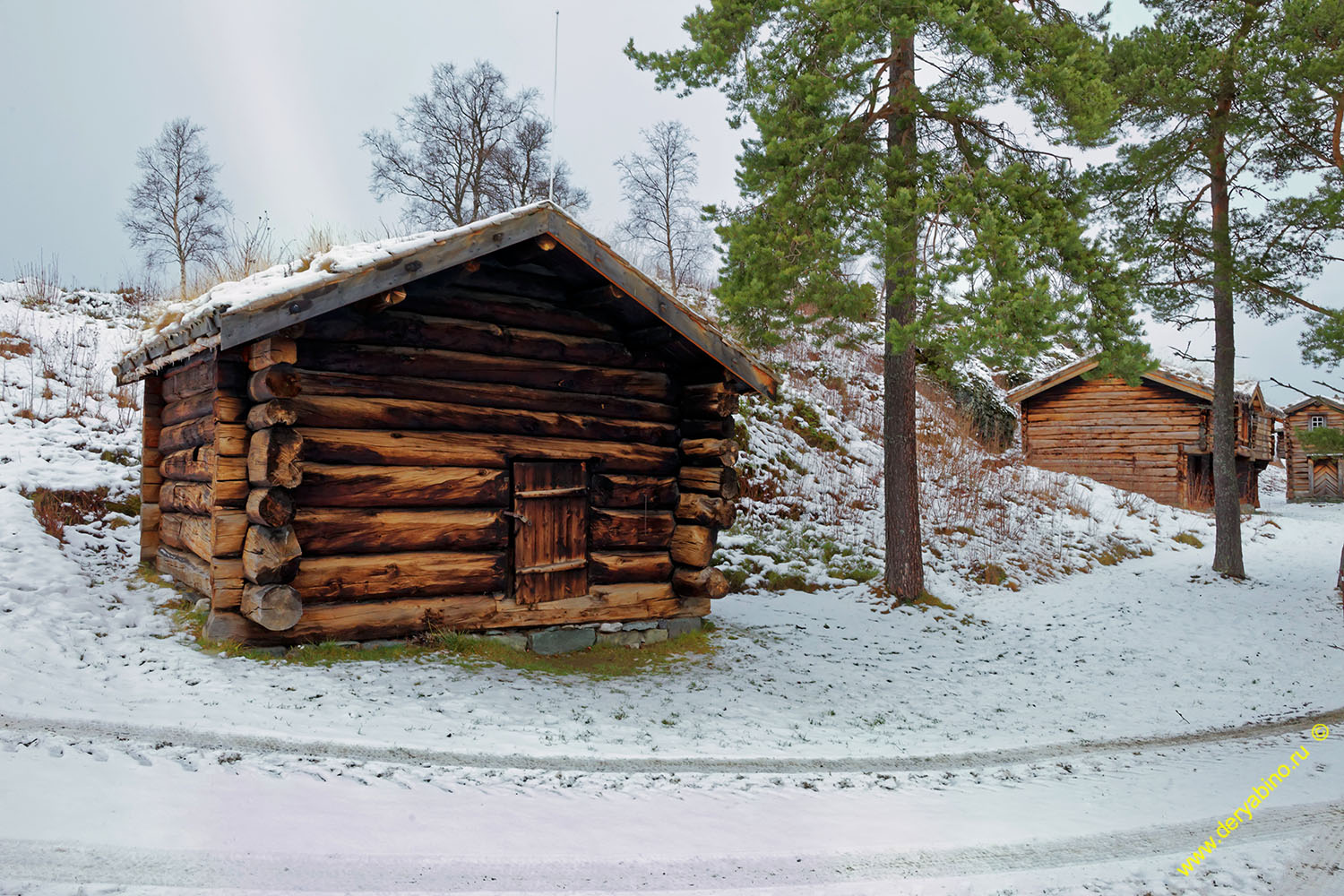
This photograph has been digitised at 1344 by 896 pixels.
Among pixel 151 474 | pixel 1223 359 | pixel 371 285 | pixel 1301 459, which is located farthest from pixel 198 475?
pixel 1301 459

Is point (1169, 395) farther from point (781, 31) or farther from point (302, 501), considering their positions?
point (302, 501)

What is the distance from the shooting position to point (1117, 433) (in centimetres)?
2655

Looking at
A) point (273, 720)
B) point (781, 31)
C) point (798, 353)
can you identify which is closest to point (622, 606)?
point (273, 720)

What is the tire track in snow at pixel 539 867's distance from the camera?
351 centimetres

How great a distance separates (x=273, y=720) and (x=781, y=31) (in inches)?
407

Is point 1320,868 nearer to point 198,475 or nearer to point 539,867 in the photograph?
point 539,867

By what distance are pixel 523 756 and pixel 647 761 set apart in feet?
2.83

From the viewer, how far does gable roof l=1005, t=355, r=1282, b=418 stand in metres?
24.9

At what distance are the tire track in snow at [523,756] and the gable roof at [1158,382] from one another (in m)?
20.2

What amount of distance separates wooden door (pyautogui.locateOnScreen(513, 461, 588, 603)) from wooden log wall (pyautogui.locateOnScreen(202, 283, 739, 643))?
12 centimetres

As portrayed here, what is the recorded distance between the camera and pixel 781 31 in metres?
11.2

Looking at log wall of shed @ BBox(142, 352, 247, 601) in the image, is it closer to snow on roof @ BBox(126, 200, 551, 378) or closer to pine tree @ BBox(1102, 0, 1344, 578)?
snow on roof @ BBox(126, 200, 551, 378)

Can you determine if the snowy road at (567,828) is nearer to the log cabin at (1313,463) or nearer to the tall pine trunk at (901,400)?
the tall pine trunk at (901,400)

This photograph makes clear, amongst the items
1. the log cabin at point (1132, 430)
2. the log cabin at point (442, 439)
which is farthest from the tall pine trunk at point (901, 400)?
the log cabin at point (1132, 430)
